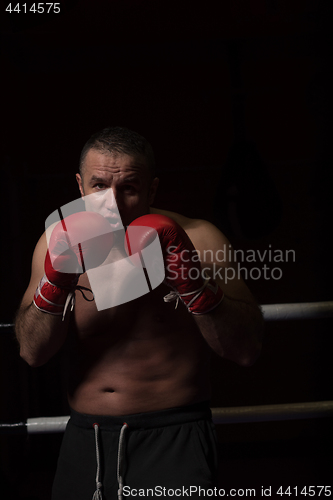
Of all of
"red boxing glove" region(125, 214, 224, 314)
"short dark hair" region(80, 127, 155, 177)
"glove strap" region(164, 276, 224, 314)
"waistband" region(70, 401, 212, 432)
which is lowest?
"waistband" region(70, 401, 212, 432)

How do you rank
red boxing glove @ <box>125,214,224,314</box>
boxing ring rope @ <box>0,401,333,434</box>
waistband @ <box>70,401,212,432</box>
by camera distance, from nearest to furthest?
red boxing glove @ <box>125,214,224,314</box>, waistband @ <box>70,401,212,432</box>, boxing ring rope @ <box>0,401,333,434</box>

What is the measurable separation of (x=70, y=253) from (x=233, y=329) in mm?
370

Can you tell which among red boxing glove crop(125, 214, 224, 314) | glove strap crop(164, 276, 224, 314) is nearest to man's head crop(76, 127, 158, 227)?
red boxing glove crop(125, 214, 224, 314)

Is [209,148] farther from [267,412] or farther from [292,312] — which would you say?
[267,412]

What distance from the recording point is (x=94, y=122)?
1396 mm

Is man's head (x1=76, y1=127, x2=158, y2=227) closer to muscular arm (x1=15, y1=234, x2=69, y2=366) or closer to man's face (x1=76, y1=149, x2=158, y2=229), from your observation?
man's face (x1=76, y1=149, x2=158, y2=229)

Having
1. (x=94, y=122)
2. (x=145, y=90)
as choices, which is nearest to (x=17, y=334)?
(x=94, y=122)

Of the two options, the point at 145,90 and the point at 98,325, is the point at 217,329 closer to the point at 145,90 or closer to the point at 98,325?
the point at 98,325

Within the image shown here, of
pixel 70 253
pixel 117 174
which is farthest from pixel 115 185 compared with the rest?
pixel 70 253

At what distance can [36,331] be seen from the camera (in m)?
0.86

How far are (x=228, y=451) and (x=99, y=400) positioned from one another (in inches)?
41.4

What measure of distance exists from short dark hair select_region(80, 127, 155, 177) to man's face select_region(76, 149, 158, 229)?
0.04 ft

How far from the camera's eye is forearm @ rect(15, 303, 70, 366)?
84 centimetres

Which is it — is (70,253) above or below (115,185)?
below
